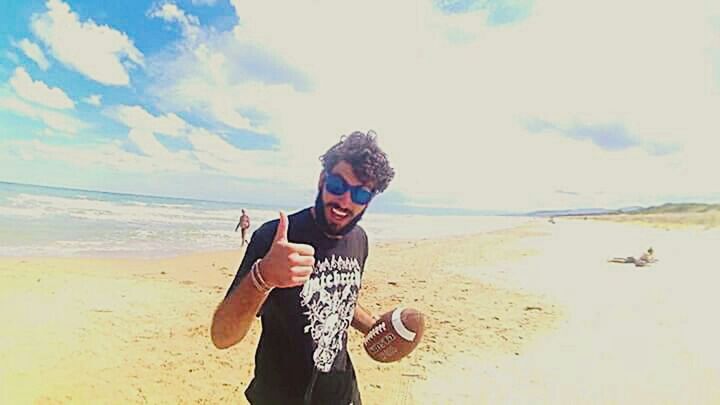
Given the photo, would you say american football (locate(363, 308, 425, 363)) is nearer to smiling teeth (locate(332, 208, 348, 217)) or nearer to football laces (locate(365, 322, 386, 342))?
football laces (locate(365, 322, 386, 342))

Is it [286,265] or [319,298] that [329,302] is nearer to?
[319,298]

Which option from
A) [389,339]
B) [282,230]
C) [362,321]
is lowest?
[389,339]

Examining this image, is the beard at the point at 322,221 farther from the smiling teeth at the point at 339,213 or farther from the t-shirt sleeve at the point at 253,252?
the t-shirt sleeve at the point at 253,252

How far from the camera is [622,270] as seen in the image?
15.1 metres

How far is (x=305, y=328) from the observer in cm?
232

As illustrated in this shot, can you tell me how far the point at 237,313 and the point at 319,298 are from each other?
45 centimetres

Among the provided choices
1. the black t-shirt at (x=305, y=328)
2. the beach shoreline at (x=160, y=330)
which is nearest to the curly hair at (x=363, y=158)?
the black t-shirt at (x=305, y=328)

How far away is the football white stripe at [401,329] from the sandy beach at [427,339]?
2409 millimetres

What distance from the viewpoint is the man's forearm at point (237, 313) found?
1.98 meters

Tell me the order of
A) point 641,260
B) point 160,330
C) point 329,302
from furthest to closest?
point 641,260 → point 160,330 → point 329,302

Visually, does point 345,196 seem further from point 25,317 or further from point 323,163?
point 25,317

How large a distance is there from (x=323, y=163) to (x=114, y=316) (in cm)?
740

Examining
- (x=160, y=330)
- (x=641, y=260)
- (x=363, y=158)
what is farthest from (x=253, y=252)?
(x=641, y=260)

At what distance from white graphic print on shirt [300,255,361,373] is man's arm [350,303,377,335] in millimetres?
553
